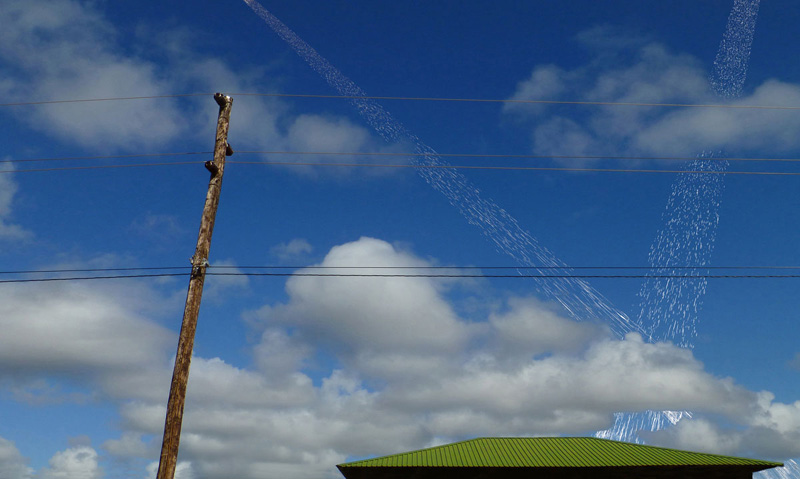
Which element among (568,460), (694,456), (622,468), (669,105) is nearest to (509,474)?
(568,460)

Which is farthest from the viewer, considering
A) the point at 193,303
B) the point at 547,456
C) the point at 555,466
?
the point at 547,456

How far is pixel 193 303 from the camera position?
1382cm

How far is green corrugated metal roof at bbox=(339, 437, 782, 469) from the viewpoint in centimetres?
2562

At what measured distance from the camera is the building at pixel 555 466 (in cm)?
2553

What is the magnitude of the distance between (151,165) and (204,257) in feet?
20.1

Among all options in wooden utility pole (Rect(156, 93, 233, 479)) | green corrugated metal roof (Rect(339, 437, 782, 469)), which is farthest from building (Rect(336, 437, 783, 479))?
wooden utility pole (Rect(156, 93, 233, 479))

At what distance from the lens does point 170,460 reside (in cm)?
1242

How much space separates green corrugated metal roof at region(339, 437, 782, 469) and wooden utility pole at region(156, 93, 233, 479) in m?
14.6

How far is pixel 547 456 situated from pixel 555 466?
1.22m

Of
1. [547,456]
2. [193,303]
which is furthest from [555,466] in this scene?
[193,303]

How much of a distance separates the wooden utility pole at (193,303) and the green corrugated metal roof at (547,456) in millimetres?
14596

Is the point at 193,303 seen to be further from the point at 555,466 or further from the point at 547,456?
the point at 547,456

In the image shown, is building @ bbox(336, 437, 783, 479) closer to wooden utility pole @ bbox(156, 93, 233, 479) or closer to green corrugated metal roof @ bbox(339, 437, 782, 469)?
green corrugated metal roof @ bbox(339, 437, 782, 469)

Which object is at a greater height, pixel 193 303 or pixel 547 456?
pixel 193 303
